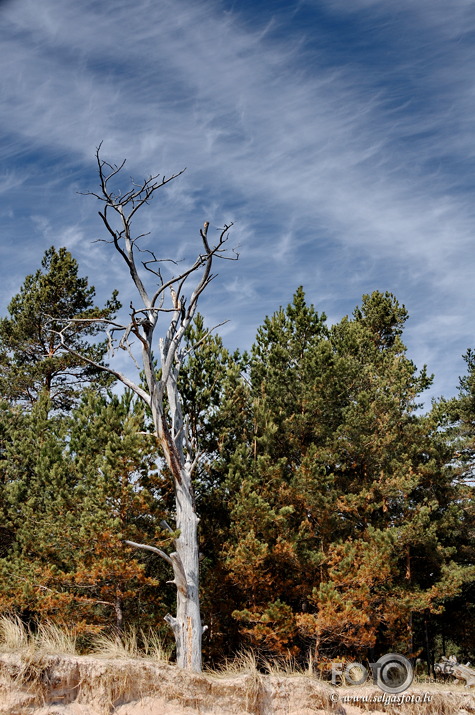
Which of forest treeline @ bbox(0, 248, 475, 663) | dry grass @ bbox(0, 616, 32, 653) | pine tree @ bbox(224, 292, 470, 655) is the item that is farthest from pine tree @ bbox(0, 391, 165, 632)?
dry grass @ bbox(0, 616, 32, 653)

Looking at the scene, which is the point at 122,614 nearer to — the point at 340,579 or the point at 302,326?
the point at 340,579

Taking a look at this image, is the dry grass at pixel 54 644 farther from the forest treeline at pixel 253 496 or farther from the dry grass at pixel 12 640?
the forest treeline at pixel 253 496

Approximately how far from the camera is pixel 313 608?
14.7 meters

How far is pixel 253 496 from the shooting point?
12.5 m

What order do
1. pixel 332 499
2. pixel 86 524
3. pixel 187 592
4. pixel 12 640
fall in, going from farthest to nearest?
pixel 332 499 < pixel 187 592 < pixel 86 524 < pixel 12 640

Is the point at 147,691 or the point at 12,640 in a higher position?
the point at 12,640

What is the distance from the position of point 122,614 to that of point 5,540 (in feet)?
14.2

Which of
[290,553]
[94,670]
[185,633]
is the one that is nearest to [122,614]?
[185,633]

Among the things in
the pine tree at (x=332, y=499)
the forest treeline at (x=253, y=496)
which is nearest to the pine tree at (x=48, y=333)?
the forest treeline at (x=253, y=496)

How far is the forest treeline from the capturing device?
1173 centimetres

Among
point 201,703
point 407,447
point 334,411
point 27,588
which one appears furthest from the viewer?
point 407,447

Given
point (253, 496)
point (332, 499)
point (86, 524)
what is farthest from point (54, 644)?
point (332, 499)

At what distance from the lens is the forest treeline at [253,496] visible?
11734 millimetres

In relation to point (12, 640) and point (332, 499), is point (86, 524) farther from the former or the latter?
point (332, 499)
